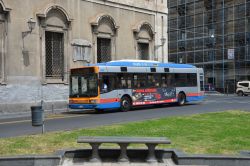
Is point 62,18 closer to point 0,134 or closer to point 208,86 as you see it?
point 0,134

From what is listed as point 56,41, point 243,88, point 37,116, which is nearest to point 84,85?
point 56,41

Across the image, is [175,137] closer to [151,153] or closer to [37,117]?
[151,153]

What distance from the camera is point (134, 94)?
85.3ft

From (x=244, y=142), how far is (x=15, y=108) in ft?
57.6

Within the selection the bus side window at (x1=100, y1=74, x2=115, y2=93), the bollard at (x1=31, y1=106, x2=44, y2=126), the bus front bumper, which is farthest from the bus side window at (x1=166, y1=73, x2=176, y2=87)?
the bollard at (x1=31, y1=106, x2=44, y2=126)

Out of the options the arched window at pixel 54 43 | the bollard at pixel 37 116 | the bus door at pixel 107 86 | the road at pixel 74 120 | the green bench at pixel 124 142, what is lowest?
the road at pixel 74 120

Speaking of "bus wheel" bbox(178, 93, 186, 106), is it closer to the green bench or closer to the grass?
the grass

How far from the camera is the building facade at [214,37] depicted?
61.2 meters

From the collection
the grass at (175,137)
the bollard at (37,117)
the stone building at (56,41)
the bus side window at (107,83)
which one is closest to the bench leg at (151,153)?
the grass at (175,137)

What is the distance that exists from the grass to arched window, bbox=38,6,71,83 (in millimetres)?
13495

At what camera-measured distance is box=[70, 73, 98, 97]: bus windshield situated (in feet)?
77.9

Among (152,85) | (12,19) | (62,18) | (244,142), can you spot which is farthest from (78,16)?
(244,142)

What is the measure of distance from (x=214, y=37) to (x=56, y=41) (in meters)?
39.7

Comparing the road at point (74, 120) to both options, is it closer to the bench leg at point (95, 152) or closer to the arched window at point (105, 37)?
the bench leg at point (95, 152)
